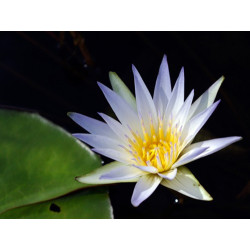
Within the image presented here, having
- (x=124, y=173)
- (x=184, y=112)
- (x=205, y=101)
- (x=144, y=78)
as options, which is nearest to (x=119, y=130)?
(x=124, y=173)

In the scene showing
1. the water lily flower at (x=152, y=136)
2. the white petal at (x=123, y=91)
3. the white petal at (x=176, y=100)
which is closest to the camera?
the water lily flower at (x=152, y=136)

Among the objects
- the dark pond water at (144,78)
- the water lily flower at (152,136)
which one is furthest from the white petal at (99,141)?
the dark pond water at (144,78)

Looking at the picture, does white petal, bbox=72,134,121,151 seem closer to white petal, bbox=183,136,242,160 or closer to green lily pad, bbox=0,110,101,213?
green lily pad, bbox=0,110,101,213

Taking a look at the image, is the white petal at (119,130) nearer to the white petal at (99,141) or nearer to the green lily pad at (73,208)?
the white petal at (99,141)

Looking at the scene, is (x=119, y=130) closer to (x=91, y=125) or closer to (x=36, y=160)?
(x=91, y=125)

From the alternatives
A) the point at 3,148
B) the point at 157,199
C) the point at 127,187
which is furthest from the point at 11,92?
the point at 157,199

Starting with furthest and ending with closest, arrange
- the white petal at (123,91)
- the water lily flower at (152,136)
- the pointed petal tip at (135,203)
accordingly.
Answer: the white petal at (123,91) < the water lily flower at (152,136) < the pointed petal tip at (135,203)
